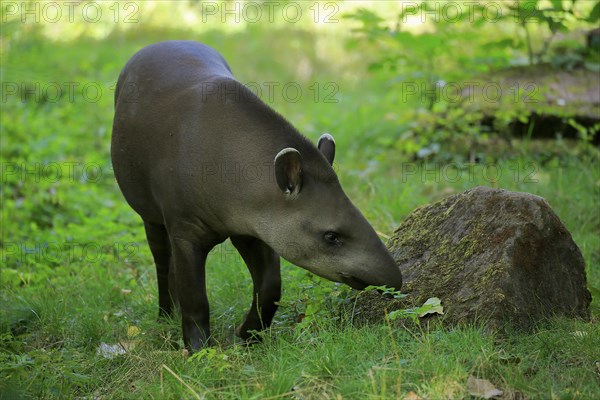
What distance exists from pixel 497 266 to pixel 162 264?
2.48 m

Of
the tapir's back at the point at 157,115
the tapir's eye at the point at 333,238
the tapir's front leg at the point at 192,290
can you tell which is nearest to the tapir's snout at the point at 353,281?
the tapir's eye at the point at 333,238

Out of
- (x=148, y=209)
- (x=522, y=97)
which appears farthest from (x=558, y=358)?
(x=522, y=97)

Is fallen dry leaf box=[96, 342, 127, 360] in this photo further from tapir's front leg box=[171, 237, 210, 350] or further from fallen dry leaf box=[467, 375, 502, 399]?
fallen dry leaf box=[467, 375, 502, 399]

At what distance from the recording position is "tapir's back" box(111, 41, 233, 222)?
192 inches

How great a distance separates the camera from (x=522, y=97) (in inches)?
345

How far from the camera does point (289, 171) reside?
4.42 meters

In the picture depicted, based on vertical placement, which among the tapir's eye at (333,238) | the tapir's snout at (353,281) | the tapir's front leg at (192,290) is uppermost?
the tapir's eye at (333,238)

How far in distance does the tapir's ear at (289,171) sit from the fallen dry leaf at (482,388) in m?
1.44

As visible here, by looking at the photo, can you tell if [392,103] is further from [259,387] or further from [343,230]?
[259,387]

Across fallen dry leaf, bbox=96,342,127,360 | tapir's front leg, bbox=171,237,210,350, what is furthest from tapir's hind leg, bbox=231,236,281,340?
fallen dry leaf, bbox=96,342,127,360

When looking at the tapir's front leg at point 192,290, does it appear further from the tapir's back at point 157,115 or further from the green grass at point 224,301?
the tapir's back at point 157,115

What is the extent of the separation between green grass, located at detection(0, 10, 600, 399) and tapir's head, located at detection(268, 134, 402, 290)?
1.10ft

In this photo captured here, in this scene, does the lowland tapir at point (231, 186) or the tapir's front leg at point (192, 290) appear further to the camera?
the tapir's front leg at point (192, 290)

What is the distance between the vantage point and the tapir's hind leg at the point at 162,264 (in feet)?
18.6
